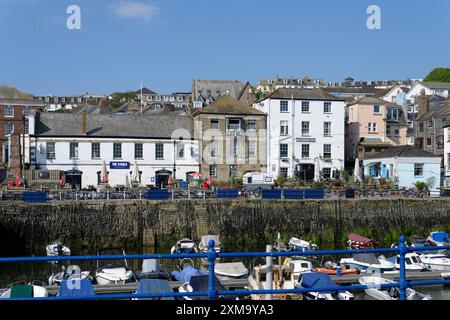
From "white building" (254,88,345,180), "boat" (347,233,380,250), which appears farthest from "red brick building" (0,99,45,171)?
"boat" (347,233,380,250)

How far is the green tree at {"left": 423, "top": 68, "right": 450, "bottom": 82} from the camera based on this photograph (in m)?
108

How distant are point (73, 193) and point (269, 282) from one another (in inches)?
923

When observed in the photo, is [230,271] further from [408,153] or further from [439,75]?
[439,75]

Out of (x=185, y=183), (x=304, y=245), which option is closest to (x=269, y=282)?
(x=304, y=245)

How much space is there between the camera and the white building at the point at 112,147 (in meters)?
44.6

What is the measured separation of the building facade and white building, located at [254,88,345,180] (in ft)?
3.44

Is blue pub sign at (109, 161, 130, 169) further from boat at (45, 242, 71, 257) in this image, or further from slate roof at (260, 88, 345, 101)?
boat at (45, 242, 71, 257)

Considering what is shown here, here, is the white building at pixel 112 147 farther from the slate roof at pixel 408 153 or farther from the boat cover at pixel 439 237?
the boat cover at pixel 439 237

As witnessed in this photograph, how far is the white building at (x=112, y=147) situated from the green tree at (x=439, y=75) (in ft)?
246

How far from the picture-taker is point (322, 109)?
5059cm

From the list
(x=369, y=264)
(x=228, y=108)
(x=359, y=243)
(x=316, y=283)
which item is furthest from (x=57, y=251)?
(x=228, y=108)

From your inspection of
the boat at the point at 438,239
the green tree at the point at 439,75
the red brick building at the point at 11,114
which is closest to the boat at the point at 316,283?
the boat at the point at 438,239

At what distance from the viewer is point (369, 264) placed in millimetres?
21531
